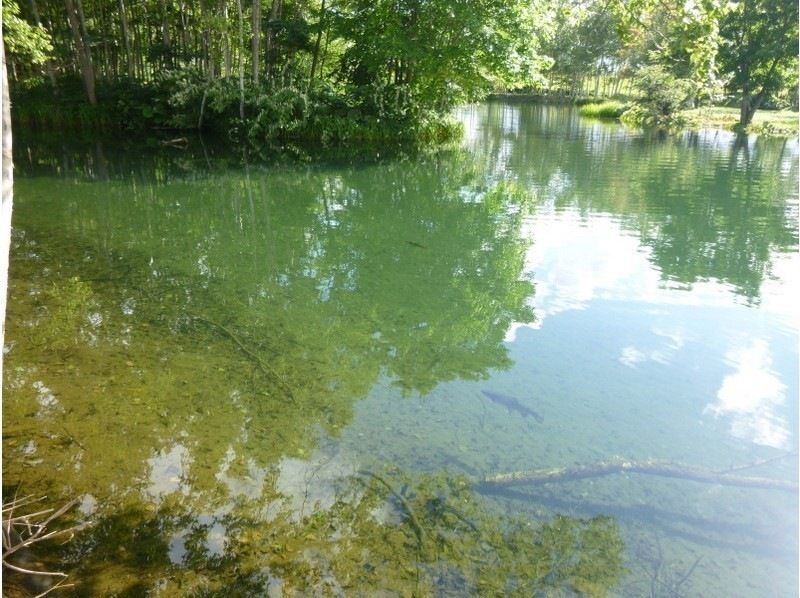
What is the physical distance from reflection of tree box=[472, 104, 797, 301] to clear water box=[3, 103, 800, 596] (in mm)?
142

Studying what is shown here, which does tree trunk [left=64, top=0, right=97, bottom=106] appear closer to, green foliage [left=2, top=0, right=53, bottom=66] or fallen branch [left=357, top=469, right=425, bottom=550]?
green foliage [left=2, top=0, right=53, bottom=66]

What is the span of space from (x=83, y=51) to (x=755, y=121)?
30.9 meters

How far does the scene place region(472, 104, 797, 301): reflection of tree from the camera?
8.22 m

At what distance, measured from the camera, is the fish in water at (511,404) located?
173 inches

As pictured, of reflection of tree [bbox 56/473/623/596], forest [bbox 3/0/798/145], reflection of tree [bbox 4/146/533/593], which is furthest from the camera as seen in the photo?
forest [bbox 3/0/798/145]

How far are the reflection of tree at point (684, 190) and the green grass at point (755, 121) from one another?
3.90 m

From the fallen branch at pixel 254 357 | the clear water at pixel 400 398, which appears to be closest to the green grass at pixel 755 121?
the clear water at pixel 400 398

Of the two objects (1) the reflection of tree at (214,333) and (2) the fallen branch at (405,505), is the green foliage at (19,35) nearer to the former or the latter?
(1) the reflection of tree at (214,333)

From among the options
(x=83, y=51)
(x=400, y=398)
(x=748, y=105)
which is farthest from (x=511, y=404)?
(x=748, y=105)

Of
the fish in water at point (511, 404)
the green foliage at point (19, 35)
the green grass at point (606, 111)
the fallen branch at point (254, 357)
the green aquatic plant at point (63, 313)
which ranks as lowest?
the fish in water at point (511, 404)

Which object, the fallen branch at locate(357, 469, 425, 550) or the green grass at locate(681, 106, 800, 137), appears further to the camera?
the green grass at locate(681, 106, 800, 137)

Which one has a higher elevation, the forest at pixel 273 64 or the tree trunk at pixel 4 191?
the forest at pixel 273 64

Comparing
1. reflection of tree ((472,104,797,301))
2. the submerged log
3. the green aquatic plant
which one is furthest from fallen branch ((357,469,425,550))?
reflection of tree ((472,104,797,301))

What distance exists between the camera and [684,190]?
12.8 meters
